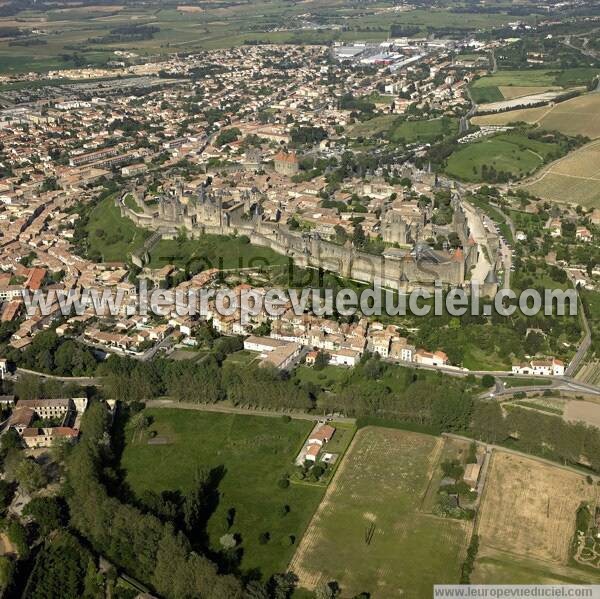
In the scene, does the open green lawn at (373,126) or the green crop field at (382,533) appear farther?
the open green lawn at (373,126)

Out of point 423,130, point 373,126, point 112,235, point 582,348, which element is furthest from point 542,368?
point 373,126

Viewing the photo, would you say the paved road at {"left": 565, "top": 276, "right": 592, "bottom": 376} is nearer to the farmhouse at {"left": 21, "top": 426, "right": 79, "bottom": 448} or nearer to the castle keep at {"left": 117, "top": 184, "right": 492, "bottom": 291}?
the castle keep at {"left": 117, "top": 184, "right": 492, "bottom": 291}

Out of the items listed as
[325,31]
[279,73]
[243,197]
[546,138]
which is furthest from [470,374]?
[325,31]

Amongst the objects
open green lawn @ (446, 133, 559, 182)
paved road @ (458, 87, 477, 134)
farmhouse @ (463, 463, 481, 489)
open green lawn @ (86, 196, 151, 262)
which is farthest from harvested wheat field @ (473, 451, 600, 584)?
paved road @ (458, 87, 477, 134)

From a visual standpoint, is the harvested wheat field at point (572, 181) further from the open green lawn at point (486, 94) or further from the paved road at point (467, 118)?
the open green lawn at point (486, 94)

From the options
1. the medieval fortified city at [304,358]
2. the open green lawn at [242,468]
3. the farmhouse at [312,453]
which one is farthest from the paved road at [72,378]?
the farmhouse at [312,453]

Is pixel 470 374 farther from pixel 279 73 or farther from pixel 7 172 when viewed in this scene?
pixel 279 73
